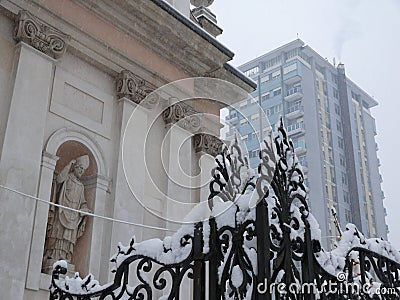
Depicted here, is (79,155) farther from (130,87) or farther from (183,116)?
(183,116)

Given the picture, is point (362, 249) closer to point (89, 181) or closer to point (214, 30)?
point (89, 181)

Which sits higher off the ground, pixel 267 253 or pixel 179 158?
pixel 179 158

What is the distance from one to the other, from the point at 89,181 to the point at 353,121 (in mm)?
32865

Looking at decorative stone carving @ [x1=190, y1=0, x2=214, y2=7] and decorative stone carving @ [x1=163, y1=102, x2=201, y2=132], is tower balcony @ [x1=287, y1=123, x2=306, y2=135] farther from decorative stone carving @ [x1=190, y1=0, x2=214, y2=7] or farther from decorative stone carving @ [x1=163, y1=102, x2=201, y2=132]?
decorative stone carving @ [x1=163, y1=102, x2=201, y2=132]

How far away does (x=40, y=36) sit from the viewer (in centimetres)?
852

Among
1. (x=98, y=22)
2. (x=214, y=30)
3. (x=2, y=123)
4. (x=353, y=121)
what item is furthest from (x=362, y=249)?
(x=353, y=121)

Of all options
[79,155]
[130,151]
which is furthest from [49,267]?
[130,151]

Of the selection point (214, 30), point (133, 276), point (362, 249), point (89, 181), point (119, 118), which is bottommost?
point (362, 249)

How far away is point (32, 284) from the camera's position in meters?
7.34

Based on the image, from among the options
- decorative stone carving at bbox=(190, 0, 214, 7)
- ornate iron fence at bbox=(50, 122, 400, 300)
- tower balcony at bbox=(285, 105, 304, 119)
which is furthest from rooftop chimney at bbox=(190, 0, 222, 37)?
tower balcony at bbox=(285, 105, 304, 119)

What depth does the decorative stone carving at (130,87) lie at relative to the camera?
9.70m

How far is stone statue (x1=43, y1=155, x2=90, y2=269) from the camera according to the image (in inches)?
321

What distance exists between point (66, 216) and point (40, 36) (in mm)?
2832

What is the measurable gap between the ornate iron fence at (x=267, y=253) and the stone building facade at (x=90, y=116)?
3831mm
